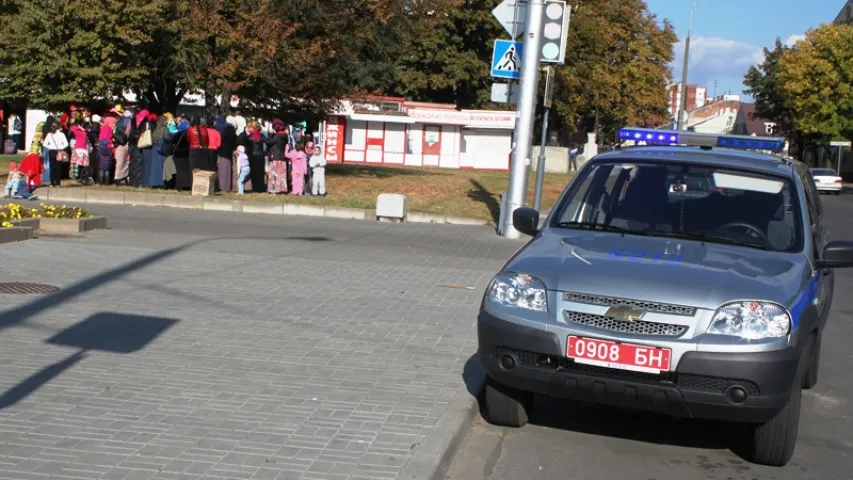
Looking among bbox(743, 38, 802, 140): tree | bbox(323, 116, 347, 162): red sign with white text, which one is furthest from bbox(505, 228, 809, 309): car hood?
bbox(743, 38, 802, 140): tree

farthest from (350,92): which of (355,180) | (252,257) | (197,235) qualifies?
(252,257)

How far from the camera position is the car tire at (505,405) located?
6406 mm

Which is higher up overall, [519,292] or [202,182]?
[519,292]

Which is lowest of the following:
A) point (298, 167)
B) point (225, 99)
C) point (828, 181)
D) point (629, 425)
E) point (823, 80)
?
point (828, 181)

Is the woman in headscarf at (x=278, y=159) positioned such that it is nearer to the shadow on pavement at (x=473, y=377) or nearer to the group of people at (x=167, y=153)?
the group of people at (x=167, y=153)

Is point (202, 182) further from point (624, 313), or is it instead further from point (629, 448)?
point (624, 313)

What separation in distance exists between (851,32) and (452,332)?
224 ft

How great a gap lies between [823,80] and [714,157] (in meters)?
67.7

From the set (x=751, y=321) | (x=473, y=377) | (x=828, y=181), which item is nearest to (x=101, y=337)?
(x=473, y=377)

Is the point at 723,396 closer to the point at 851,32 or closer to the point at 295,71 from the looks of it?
the point at 295,71

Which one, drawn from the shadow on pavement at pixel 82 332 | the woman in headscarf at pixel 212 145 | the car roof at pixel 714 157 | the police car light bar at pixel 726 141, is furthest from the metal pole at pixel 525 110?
the car roof at pixel 714 157

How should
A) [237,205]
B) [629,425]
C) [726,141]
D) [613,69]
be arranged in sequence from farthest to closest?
[613,69]
[237,205]
[726,141]
[629,425]

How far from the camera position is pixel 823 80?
6944cm

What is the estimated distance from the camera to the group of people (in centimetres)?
2255
